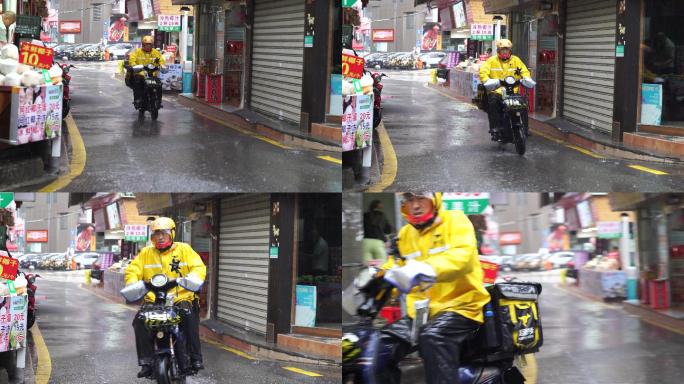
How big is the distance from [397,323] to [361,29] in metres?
4.07

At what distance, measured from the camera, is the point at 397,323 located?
6086 mm

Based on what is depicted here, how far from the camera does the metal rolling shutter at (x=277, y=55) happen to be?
1086cm

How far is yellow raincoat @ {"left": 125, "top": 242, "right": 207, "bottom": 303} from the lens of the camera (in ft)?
27.0

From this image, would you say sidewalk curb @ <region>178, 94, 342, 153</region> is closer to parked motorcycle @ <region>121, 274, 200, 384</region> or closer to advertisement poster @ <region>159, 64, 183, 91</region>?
advertisement poster @ <region>159, 64, 183, 91</region>

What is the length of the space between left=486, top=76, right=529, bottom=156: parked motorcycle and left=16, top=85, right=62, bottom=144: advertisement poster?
4.52m

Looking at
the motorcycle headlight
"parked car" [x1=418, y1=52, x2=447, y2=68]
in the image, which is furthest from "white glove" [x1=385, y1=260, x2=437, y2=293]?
"parked car" [x1=418, y1=52, x2=447, y2=68]

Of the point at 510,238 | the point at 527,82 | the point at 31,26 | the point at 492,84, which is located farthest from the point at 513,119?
the point at 31,26

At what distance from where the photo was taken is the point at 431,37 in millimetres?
Result: 9484

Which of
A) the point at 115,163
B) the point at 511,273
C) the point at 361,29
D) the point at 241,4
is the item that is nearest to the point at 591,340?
the point at 511,273

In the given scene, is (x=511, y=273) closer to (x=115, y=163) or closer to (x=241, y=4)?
(x=115, y=163)

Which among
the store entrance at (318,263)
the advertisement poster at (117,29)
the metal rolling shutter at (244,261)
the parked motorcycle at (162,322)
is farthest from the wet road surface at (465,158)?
the advertisement poster at (117,29)

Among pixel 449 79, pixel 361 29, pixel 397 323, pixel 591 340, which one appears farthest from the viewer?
pixel 449 79

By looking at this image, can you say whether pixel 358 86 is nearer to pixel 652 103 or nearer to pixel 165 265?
pixel 165 265

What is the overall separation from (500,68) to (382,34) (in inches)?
77.5
